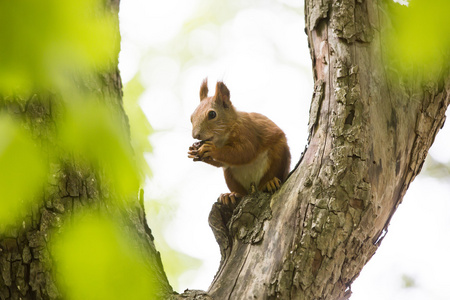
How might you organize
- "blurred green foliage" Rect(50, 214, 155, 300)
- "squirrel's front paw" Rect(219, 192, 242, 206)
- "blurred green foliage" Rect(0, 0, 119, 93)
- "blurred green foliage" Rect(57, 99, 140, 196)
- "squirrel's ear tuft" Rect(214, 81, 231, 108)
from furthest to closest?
"squirrel's ear tuft" Rect(214, 81, 231, 108) → "squirrel's front paw" Rect(219, 192, 242, 206) → "blurred green foliage" Rect(50, 214, 155, 300) → "blurred green foliage" Rect(57, 99, 140, 196) → "blurred green foliage" Rect(0, 0, 119, 93)

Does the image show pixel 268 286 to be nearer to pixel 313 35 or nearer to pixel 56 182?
pixel 56 182

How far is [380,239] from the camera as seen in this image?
2062 millimetres

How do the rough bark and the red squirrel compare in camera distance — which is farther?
the red squirrel

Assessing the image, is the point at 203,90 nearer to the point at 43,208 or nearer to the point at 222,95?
the point at 222,95

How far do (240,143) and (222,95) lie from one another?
351mm

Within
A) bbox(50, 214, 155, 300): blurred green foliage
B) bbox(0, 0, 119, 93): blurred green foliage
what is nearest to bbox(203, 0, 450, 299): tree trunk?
bbox(50, 214, 155, 300): blurred green foliage

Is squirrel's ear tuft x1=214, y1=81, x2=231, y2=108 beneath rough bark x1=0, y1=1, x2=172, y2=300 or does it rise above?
above

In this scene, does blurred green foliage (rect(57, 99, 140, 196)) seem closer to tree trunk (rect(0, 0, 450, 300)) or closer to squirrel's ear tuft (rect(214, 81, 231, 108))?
tree trunk (rect(0, 0, 450, 300))

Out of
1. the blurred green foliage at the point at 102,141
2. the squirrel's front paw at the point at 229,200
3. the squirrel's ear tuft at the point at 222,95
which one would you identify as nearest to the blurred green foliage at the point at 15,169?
the blurred green foliage at the point at 102,141

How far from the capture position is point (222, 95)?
114 inches

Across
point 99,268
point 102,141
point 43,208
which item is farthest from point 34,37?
point 43,208

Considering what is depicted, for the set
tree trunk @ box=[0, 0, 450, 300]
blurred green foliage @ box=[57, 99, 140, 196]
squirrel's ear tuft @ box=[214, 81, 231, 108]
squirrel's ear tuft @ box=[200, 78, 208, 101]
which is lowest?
blurred green foliage @ box=[57, 99, 140, 196]

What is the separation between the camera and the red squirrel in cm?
274

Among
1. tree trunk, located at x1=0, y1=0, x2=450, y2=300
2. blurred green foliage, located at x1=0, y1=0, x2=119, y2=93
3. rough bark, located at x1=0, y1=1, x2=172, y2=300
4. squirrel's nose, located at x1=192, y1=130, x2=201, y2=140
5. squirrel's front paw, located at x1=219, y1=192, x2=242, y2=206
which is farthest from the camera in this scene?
squirrel's nose, located at x1=192, y1=130, x2=201, y2=140
